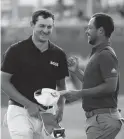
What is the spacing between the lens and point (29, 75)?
18.4 ft

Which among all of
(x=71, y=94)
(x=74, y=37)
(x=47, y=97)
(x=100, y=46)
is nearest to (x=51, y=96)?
(x=47, y=97)

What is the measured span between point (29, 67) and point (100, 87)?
87 cm

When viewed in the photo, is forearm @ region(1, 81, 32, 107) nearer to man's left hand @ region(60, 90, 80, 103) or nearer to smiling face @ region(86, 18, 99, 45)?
man's left hand @ region(60, 90, 80, 103)

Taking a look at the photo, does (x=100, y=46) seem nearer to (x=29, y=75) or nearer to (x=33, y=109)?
(x=29, y=75)

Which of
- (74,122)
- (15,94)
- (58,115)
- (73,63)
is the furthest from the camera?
(74,122)

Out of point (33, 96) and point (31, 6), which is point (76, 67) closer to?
point (33, 96)

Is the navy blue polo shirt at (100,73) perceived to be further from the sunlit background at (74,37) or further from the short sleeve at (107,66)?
the sunlit background at (74,37)

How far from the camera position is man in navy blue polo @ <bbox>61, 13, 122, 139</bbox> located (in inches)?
201

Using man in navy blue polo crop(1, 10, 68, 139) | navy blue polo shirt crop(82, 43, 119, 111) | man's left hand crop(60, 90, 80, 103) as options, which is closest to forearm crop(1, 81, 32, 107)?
man in navy blue polo crop(1, 10, 68, 139)

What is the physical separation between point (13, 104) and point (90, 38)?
3.45ft

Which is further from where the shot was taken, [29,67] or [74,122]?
[74,122]

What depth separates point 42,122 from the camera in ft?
18.5

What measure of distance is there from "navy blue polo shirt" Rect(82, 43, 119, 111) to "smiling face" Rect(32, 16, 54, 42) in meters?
0.63

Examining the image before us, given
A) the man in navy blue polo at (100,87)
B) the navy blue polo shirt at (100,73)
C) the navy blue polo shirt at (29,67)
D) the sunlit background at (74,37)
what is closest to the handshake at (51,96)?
the man in navy blue polo at (100,87)
